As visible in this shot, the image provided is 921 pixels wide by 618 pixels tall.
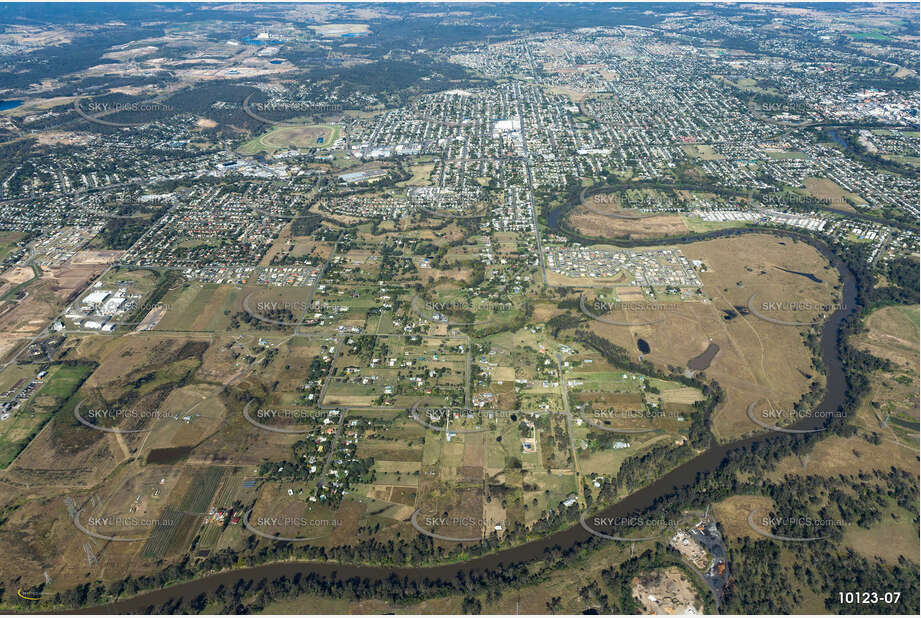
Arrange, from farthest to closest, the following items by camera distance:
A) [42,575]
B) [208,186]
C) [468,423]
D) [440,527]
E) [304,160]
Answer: [304,160], [208,186], [468,423], [440,527], [42,575]

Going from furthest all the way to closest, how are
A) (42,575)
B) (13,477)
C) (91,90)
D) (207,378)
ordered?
1. (91,90)
2. (207,378)
3. (13,477)
4. (42,575)

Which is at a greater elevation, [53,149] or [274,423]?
[53,149]

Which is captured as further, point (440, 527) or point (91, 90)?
point (91, 90)

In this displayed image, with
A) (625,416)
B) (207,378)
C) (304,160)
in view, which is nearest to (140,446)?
(207,378)

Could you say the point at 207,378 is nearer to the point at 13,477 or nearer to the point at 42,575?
the point at 13,477

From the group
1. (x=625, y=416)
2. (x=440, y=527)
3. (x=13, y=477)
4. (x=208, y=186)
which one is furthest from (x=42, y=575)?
(x=208, y=186)

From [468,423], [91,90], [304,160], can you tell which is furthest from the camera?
[91,90]

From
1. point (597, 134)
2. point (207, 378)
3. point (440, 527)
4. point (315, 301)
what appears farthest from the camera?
point (597, 134)

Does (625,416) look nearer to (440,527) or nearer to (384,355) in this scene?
(440,527)

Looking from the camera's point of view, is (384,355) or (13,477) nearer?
(13,477)
